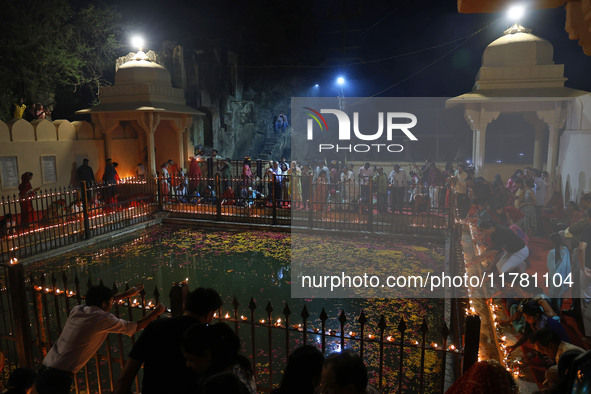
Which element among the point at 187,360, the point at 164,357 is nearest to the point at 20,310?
the point at 164,357

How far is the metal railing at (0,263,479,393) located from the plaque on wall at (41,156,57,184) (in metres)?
7.29

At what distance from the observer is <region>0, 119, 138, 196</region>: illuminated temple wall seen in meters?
12.4

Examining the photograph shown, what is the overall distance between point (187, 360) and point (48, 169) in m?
13.5

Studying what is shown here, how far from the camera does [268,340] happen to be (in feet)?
17.3

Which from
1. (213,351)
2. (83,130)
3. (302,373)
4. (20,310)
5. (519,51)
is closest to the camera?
(302,373)

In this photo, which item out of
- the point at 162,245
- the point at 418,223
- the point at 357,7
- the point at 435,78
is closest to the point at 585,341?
the point at 418,223

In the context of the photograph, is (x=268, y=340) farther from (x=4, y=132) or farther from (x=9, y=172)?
(x=4, y=132)

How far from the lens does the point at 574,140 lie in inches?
416

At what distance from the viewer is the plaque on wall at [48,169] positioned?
44.2 feet

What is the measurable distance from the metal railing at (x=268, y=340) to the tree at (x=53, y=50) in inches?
525

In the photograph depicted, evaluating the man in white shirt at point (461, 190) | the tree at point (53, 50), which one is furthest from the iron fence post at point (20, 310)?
the tree at point (53, 50)

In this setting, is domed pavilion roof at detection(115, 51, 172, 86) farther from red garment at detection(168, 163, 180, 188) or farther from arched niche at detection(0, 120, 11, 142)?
arched niche at detection(0, 120, 11, 142)

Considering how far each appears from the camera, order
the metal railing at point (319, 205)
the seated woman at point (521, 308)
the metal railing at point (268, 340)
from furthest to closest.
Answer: the metal railing at point (319, 205), the seated woman at point (521, 308), the metal railing at point (268, 340)

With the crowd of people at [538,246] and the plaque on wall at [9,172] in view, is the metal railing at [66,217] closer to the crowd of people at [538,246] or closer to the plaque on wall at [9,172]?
the plaque on wall at [9,172]
